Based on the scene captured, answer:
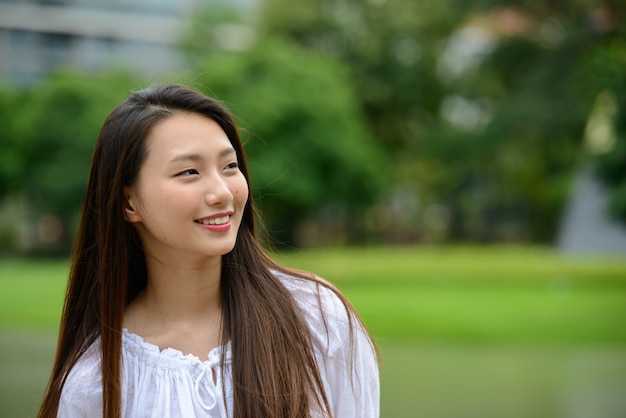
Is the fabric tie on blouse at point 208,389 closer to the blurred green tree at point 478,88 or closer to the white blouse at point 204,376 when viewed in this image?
the white blouse at point 204,376

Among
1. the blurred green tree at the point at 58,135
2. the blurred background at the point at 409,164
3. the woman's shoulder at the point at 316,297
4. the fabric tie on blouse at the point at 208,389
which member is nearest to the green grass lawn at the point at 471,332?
the blurred background at the point at 409,164

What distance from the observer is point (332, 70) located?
20.9m

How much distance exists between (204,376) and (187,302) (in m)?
0.16

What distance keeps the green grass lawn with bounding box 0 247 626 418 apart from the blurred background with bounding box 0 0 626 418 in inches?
1.6

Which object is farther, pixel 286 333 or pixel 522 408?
pixel 522 408

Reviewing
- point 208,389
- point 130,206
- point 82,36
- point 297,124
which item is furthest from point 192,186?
point 82,36

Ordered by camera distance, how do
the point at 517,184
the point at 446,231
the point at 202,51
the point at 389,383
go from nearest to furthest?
the point at 389,383 < the point at 202,51 < the point at 517,184 < the point at 446,231

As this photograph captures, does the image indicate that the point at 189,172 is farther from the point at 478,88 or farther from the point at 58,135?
the point at 478,88

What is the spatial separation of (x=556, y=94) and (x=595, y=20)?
4.73 ft

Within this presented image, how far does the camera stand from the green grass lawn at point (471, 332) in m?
6.83

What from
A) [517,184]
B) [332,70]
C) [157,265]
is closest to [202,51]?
[332,70]

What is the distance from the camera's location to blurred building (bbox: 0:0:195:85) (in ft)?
98.2

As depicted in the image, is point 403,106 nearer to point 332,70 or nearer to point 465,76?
point 465,76

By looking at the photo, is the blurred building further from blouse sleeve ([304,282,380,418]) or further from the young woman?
blouse sleeve ([304,282,380,418])
